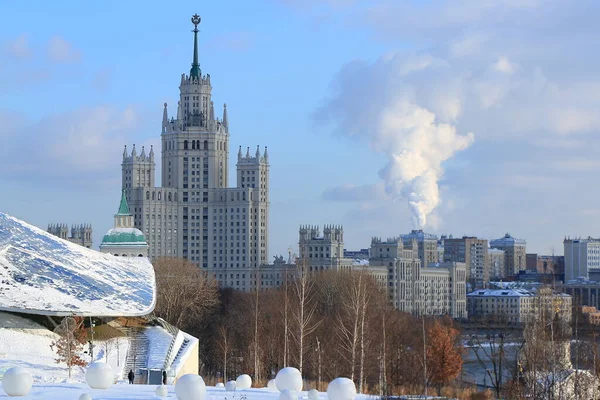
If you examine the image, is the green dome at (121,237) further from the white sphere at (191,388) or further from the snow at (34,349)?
the white sphere at (191,388)

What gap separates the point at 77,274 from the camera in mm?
73062

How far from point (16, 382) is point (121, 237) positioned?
112 m

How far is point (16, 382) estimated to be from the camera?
40875 mm

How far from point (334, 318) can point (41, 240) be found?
48925 millimetres

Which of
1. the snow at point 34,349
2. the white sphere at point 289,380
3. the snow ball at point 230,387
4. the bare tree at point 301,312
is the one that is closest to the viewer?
the white sphere at point 289,380

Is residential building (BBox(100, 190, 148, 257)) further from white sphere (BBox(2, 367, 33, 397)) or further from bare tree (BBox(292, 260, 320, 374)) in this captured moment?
white sphere (BBox(2, 367, 33, 397))

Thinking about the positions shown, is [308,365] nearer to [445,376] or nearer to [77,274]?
[445,376]

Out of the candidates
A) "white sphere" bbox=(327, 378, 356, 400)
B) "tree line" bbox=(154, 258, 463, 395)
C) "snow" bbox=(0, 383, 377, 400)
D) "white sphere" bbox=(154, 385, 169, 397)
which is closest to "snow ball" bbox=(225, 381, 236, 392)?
"snow" bbox=(0, 383, 377, 400)

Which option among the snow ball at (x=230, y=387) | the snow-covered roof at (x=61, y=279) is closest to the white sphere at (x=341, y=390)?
the snow ball at (x=230, y=387)

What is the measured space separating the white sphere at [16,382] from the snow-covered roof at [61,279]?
25.2 metres

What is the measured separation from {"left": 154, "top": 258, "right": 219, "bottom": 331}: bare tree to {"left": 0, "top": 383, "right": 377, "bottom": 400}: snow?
6807 centimetres

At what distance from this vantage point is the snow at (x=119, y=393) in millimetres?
41969

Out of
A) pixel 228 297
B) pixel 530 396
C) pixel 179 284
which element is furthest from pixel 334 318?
pixel 530 396

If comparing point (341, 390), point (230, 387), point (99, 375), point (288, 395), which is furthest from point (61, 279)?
point (341, 390)
